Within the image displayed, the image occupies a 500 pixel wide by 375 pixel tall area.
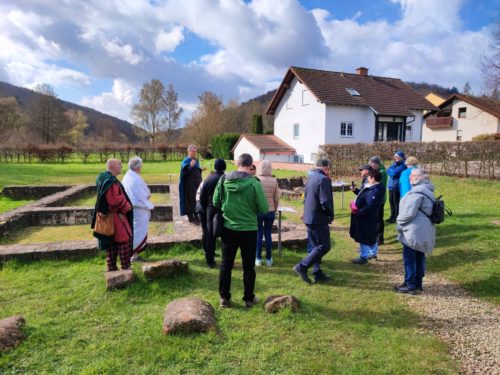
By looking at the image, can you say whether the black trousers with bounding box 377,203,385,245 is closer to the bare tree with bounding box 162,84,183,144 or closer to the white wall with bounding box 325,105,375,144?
the white wall with bounding box 325,105,375,144

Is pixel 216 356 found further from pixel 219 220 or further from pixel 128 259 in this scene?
pixel 128 259

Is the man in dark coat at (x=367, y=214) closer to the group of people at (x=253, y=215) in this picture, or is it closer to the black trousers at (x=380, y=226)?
the group of people at (x=253, y=215)

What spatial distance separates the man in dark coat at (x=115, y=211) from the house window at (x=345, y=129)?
25.5 meters

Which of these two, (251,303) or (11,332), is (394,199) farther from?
(11,332)

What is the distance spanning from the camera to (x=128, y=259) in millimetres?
5332

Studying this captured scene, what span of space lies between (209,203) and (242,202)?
1.45 meters

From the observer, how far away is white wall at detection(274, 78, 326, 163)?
28578 millimetres

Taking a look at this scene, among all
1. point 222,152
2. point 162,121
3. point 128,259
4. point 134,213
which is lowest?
point 128,259

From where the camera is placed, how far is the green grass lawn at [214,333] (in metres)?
3.17

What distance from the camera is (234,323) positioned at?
3906 millimetres

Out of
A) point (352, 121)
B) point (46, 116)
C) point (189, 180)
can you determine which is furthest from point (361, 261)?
point (46, 116)

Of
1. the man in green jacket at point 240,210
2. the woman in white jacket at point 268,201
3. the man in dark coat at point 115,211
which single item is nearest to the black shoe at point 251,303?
the man in green jacket at point 240,210

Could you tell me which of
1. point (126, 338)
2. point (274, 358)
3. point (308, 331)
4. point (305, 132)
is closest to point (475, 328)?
point (308, 331)

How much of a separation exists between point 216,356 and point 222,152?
3964 centimetres
